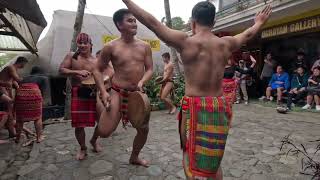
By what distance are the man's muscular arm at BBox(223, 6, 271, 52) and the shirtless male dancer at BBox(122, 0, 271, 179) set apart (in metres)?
0.07

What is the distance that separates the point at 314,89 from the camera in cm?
983

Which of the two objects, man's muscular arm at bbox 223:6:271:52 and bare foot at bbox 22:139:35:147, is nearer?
man's muscular arm at bbox 223:6:271:52

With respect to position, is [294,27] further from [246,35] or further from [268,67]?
[246,35]

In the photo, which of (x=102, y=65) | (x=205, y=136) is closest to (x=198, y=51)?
(x=205, y=136)

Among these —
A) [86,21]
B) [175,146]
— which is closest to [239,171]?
[175,146]

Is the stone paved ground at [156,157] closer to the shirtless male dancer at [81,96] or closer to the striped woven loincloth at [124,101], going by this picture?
the shirtless male dancer at [81,96]

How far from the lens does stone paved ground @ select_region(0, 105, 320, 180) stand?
432 cm

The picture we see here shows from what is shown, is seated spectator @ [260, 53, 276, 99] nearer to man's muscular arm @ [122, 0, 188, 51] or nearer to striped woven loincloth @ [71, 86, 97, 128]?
striped woven loincloth @ [71, 86, 97, 128]

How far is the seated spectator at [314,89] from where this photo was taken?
9789 mm

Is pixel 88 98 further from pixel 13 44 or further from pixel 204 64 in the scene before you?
pixel 13 44

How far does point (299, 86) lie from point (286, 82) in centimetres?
61

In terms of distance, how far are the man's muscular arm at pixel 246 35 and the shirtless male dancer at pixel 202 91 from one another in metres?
0.07

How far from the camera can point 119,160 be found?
491 cm

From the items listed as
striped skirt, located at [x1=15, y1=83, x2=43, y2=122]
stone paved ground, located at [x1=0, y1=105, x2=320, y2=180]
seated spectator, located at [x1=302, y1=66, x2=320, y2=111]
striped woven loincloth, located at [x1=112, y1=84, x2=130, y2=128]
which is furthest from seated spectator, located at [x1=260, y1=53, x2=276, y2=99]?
striped woven loincloth, located at [x1=112, y1=84, x2=130, y2=128]
